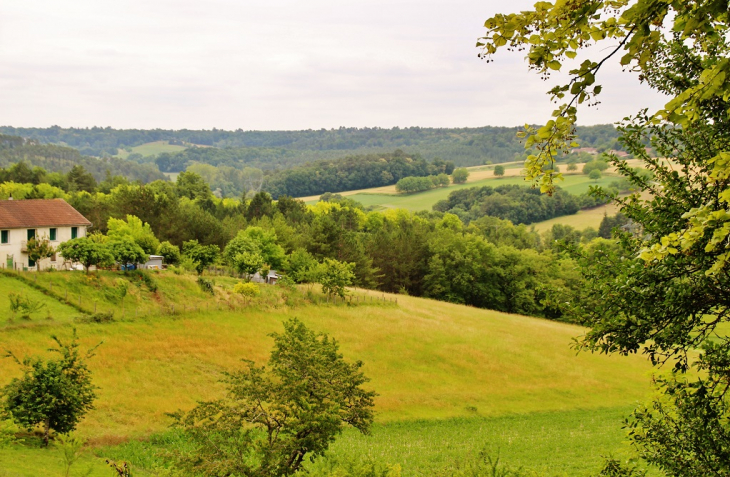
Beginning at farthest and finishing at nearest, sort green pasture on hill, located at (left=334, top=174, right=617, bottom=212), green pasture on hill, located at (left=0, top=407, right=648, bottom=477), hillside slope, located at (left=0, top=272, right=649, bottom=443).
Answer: green pasture on hill, located at (left=334, top=174, right=617, bottom=212), hillside slope, located at (left=0, top=272, right=649, bottom=443), green pasture on hill, located at (left=0, top=407, right=648, bottom=477)

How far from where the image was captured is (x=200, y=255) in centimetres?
5547

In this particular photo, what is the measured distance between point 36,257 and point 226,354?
60.5 ft

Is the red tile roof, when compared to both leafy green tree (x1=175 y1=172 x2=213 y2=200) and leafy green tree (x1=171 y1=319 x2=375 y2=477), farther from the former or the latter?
leafy green tree (x1=175 y1=172 x2=213 y2=200)

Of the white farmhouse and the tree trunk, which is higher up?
the white farmhouse

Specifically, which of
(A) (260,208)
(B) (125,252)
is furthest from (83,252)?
(A) (260,208)

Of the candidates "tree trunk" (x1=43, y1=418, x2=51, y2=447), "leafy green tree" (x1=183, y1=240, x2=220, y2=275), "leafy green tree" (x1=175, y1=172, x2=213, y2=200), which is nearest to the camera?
"tree trunk" (x1=43, y1=418, x2=51, y2=447)

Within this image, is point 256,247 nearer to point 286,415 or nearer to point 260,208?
point 260,208

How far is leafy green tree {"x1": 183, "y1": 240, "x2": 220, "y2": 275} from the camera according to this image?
5516 cm

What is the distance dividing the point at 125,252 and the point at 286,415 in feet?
116

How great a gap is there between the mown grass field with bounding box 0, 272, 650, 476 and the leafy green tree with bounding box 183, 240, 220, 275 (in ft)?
7.21

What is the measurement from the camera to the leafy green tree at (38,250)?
43.3 metres

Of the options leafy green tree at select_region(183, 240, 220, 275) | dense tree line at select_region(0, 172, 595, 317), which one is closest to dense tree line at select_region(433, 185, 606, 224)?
dense tree line at select_region(0, 172, 595, 317)

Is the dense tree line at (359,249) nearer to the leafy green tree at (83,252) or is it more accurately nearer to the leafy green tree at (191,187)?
the leafy green tree at (191,187)

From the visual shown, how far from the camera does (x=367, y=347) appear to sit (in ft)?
144
